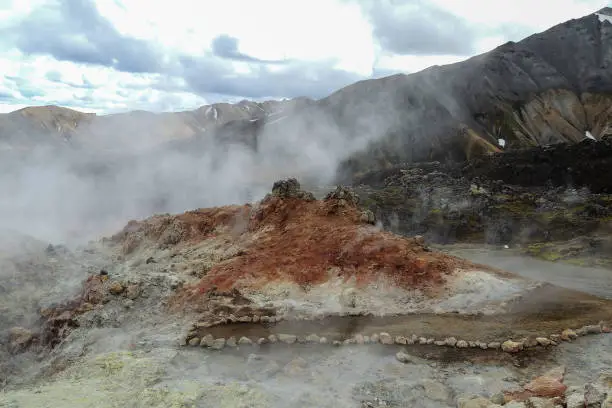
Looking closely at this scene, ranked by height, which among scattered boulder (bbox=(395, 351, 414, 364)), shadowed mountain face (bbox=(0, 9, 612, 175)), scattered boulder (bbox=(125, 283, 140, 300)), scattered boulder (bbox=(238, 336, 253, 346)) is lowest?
scattered boulder (bbox=(395, 351, 414, 364))

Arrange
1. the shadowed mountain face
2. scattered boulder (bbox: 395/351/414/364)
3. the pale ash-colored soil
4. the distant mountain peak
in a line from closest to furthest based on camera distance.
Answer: the pale ash-colored soil
scattered boulder (bbox: 395/351/414/364)
the shadowed mountain face
the distant mountain peak

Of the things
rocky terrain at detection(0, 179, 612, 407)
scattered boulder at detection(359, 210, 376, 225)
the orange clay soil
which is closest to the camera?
rocky terrain at detection(0, 179, 612, 407)

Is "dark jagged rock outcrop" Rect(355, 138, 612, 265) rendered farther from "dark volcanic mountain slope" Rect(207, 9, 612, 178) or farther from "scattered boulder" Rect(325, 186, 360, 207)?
"dark volcanic mountain slope" Rect(207, 9, 612, 178)

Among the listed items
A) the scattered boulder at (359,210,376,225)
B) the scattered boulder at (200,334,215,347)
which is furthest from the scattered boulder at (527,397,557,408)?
the scattered boulder at (359,210,376,225)

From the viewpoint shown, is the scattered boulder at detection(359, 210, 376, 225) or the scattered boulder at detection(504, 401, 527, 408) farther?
the scattered boulder at detection(359, 210, 376, 225)

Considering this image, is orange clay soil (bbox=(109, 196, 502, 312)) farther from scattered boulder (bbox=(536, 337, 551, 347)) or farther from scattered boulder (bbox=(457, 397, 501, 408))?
scattered boulder (bbox=(457, 397, 501, 408))

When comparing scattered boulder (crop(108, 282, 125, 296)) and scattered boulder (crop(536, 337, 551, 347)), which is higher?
scattered boulder (crop(108, 282, 125, 296))

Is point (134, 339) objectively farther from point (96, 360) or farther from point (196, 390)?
point (196, 390)

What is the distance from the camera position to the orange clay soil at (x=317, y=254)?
15945 mm

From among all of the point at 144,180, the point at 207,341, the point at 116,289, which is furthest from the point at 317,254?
the point at 144,180

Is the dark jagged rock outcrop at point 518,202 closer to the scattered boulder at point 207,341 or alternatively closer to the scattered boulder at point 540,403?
the scattered boulder at point 540,403

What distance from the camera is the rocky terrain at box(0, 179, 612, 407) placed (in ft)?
32.6

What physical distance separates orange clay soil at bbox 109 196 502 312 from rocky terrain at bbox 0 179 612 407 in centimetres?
5

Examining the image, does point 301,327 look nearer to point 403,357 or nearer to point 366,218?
point 403,357
